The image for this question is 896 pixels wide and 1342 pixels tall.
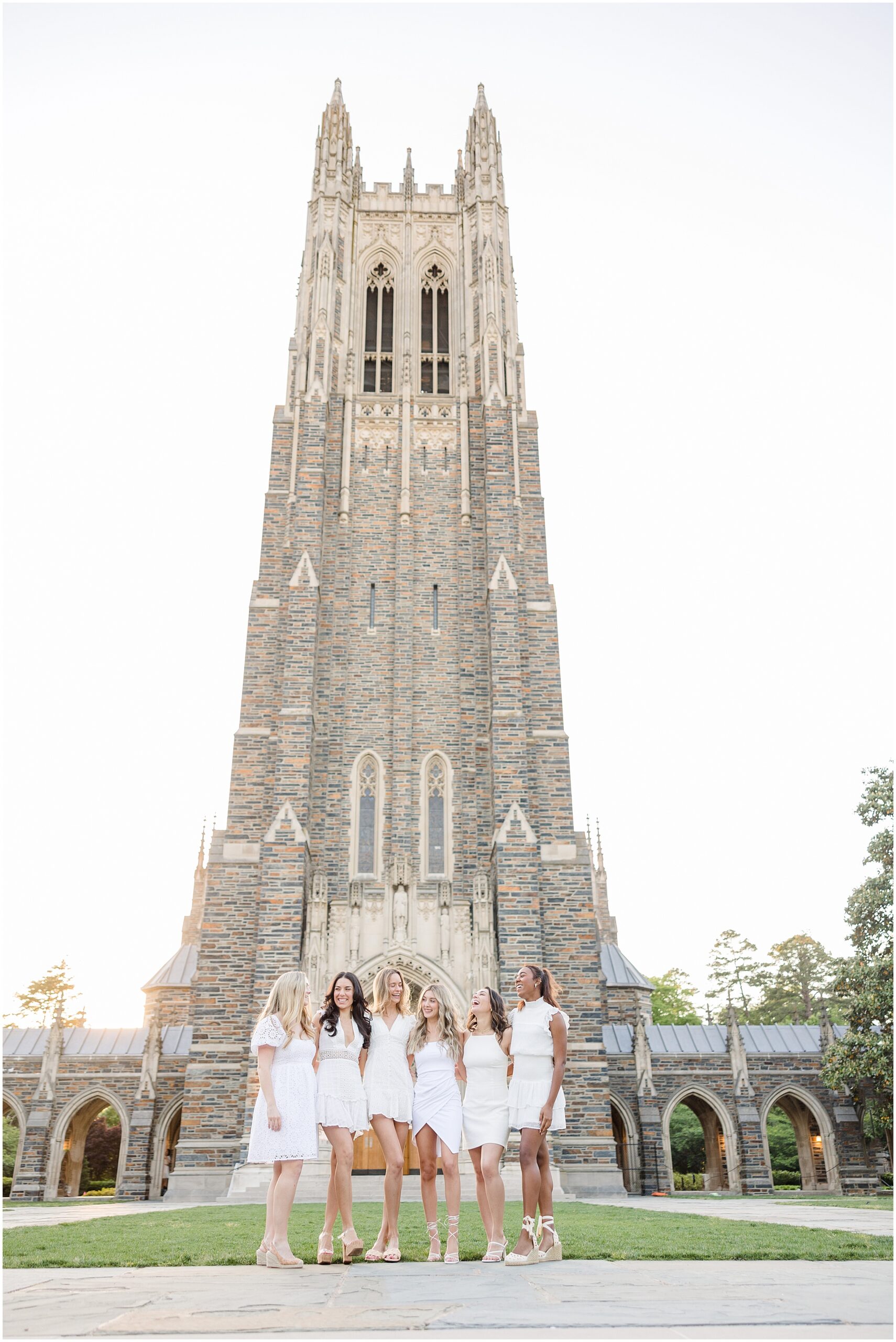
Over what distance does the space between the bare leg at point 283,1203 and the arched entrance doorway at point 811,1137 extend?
68.8ft

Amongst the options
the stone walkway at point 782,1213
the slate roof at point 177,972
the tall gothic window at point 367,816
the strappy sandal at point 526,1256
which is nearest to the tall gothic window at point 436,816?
the tall gothic window at point 367,816

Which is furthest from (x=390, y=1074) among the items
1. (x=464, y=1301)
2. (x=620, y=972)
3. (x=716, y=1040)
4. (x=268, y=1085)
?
(x=620, y=972)

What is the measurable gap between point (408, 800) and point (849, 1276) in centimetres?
1599

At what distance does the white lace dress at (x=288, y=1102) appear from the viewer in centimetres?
553

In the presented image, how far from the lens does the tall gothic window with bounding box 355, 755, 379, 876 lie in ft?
65.0

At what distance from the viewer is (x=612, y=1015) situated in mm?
29672

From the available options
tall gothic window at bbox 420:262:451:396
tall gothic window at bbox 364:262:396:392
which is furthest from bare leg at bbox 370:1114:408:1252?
tall gothic window at bbox 420:262:451:396

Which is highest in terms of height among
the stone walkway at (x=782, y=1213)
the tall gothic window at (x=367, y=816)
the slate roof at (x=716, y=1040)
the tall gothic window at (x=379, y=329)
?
the tall gothic window at (x=379, y=329)

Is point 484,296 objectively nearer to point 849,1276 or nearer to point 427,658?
point 427,658

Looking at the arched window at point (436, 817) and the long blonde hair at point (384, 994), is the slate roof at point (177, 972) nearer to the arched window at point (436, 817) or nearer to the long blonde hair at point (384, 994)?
the arched window at point (436, 817)

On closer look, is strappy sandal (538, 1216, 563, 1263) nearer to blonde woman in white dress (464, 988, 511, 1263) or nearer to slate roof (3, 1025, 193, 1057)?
blonde woman in white dress (464, 988, 511, 1263)

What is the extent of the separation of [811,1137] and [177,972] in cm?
Answer: 1841

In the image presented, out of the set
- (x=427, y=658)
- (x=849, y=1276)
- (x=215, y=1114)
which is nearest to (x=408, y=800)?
(x=427, y=658)

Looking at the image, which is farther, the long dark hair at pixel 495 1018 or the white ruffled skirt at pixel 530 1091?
the long dark hair at pixel 495 1018
